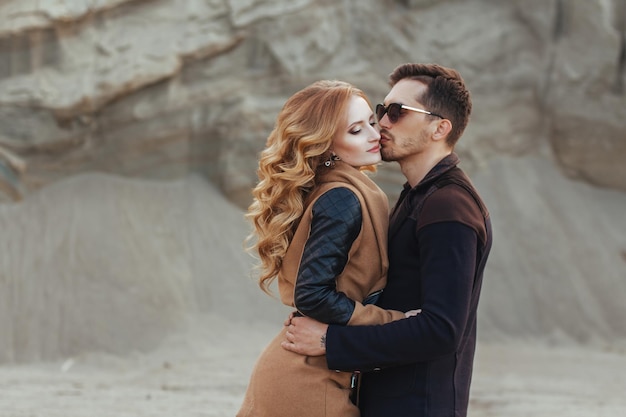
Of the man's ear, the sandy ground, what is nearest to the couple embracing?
the man's ear

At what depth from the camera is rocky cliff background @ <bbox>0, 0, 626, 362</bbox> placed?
886cm

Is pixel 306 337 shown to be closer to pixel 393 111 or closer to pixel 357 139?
pixel 357 139

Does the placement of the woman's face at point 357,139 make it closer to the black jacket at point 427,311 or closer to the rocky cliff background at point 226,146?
the black jacket at point 427,311

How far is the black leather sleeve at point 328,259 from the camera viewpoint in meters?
2.55

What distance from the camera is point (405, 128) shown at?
9.18 feet

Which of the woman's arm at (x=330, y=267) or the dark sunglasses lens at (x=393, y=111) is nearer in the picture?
the woman's arm at (x=330, y=267)

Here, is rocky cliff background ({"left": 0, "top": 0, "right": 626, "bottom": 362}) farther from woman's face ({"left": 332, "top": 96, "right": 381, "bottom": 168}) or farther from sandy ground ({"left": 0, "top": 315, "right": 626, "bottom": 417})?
woman's face ({"left": 332, "top": 96, "right": 381, "bottom": 168})

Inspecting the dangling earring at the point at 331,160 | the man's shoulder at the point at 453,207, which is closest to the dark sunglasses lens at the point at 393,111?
the dangling earring at the point at 331,160

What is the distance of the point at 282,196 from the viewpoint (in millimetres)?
2740

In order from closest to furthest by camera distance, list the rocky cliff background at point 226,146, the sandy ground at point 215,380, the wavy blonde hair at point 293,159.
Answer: the wavy blonde hair at point 293,159 → the sandy ground at point 215,380 → the rocky cliff background at point 226,146

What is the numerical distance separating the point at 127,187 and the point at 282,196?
23.3 ft

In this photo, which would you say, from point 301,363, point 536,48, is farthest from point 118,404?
point 536,48

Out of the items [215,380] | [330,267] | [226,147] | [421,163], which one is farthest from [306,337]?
[226,147]

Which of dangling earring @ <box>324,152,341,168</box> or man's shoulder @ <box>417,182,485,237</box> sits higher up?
dangling earring @ <box>324,152,341,168</box>
